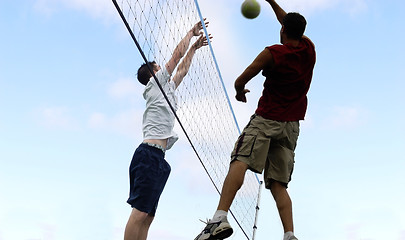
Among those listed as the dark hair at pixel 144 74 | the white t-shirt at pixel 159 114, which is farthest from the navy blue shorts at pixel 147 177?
the dark hair at pixel 144 74

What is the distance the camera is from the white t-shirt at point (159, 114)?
506 centimetres

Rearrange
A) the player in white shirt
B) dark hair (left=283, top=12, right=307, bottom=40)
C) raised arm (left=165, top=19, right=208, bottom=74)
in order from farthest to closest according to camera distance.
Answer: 1. raised arm (left=165, top=19, right=208, bottom=74)
2. the player in white shirt
3. dark hair (left=283, top=12, right=307, bottom=40)

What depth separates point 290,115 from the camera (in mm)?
4082

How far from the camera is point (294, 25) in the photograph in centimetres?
405

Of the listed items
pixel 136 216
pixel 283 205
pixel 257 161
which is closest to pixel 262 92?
pixel 257 161

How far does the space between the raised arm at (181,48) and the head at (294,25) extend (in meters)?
1.54

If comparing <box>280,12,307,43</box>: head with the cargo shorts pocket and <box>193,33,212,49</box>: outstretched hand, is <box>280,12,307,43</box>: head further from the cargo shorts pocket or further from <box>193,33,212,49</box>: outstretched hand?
<box>193,33,212,49</box>: outstretched hand

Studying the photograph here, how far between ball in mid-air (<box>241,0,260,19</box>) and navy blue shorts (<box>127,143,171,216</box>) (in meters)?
1.49

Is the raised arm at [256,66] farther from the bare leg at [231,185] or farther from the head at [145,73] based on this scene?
the head at [145,73]

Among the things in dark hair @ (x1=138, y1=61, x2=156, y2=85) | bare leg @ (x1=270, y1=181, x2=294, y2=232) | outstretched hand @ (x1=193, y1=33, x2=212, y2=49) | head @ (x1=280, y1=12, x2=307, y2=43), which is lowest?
bare leg @ (x1=270, y1=181, x2=294, y2=232)

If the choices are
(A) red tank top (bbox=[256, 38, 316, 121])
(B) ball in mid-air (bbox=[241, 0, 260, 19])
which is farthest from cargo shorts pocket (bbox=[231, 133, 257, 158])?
(B) ball in mid-air (bbox=[241, 0, 260, 19])

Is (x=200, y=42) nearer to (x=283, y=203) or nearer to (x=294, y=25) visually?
(x=294, y=25)

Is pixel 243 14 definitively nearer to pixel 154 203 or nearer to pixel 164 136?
pixel 164 136

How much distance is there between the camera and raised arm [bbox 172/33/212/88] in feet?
18.4
